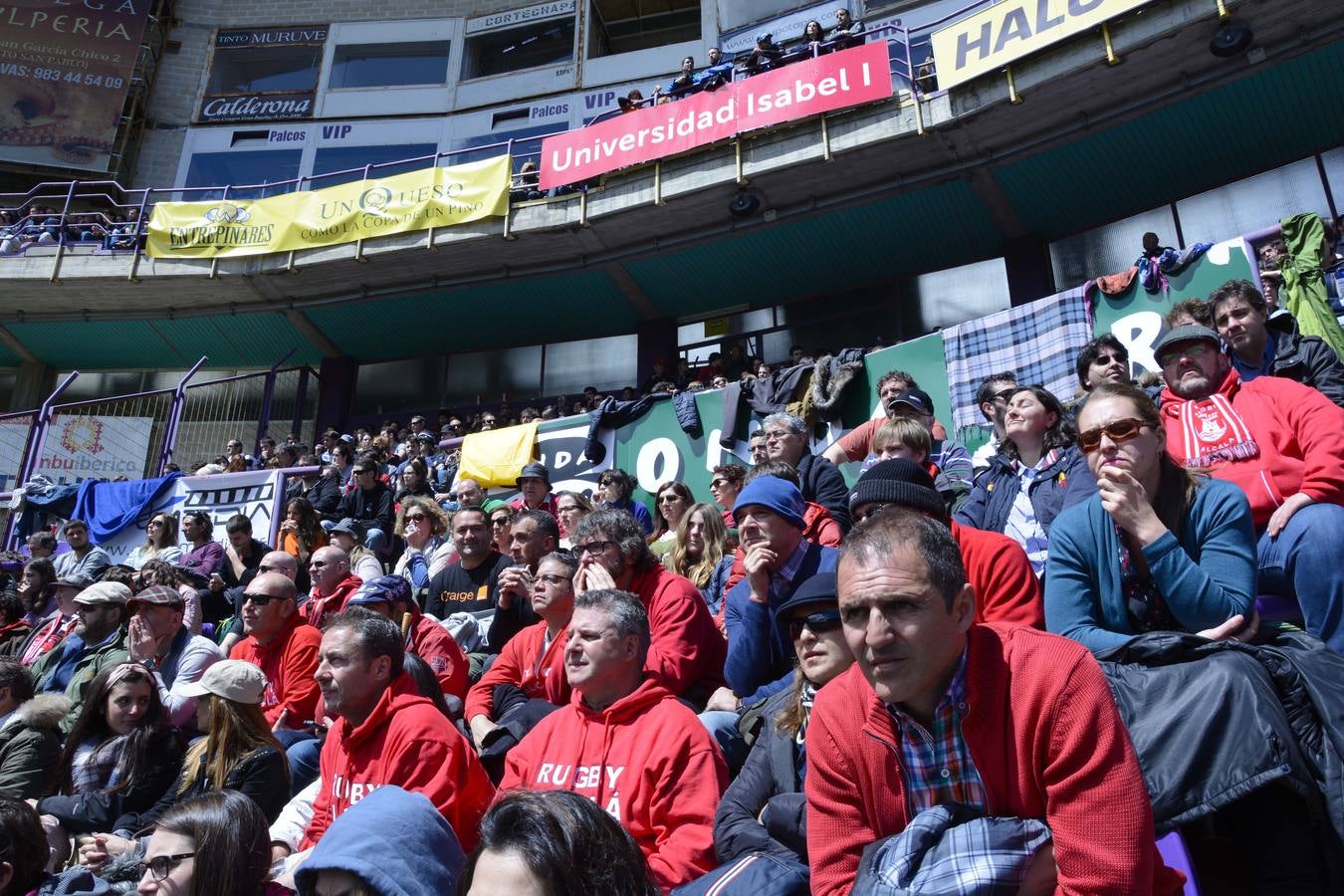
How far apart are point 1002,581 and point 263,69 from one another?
25647 millimetres

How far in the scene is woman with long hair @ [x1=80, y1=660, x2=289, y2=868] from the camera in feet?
12.5

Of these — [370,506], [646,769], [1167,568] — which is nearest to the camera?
[1167,568]

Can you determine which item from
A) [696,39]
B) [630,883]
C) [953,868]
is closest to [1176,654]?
[953,868]

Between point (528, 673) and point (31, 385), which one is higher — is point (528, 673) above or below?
below

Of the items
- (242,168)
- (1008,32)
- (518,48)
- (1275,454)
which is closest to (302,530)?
(1275,454)

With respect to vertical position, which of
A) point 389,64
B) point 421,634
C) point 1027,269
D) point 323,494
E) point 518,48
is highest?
point 518,48

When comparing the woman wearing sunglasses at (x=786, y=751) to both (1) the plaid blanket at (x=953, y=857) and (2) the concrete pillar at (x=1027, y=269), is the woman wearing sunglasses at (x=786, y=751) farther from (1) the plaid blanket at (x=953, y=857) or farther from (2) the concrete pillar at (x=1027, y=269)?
(2) the concrete pillar at (x=1027, y=269)

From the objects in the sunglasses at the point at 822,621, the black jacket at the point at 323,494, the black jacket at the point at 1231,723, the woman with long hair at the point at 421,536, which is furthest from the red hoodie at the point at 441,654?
the black jacket at the point at 323,494

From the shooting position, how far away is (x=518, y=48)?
2288cm

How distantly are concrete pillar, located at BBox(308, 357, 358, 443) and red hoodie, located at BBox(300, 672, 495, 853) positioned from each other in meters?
15.3

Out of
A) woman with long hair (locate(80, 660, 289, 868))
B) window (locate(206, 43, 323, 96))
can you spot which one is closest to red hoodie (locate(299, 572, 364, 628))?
woman with long hair (locate(80, 660, 289, 868))

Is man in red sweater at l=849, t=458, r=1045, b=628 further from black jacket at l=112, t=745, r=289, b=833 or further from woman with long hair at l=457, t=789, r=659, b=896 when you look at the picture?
black jacket at l=112, t=745, r=289, b=833

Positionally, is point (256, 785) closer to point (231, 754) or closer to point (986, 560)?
point (231, 754)

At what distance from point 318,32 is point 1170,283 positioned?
22.4m
